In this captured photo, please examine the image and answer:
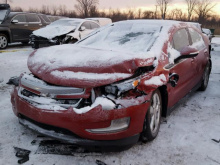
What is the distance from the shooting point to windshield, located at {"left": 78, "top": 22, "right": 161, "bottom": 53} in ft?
10.3

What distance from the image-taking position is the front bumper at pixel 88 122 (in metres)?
2.25

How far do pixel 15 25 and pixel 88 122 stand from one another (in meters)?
9.70

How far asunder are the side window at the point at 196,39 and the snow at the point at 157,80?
68.7 inches

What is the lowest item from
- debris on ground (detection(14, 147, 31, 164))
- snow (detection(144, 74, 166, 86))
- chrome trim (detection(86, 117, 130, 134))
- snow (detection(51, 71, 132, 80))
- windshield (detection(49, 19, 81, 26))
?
debris on ground (detection(14, 147, 31, 164))

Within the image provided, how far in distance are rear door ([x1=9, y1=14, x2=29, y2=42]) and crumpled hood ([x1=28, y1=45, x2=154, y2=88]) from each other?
8.74 meters

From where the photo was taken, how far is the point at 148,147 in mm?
2732

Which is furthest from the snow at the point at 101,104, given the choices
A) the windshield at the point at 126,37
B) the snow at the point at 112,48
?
the windshield at the point at 126,37

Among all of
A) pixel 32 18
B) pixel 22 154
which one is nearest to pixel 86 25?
pixel 32 18

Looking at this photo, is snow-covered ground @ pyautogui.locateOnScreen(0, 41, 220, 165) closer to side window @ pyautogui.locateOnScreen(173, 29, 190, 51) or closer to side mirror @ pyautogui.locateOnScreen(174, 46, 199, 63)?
side mirror @ pyautogui.locateOnScreen(174, 46, 199, 63)

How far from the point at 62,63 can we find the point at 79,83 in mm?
408

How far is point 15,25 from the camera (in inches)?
416

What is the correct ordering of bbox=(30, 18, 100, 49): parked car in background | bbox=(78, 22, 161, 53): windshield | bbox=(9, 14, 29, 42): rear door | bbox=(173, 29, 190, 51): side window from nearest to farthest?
1. bbox=(78, 22, 161, 53): windshield
2. bbox=(173, 29, 190, 51): side window
3. bbox=(30, 18, 100, 49): parked car in background
4. bbox=(9, 14, 29, 42): rear door

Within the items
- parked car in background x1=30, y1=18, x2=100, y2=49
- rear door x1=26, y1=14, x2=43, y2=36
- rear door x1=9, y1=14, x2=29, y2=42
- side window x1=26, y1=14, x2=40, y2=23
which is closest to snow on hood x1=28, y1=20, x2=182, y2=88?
parked car in background x1=30, y1=18, x2=100, y2=49

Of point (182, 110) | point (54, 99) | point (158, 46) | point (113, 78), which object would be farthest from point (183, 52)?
point (54, 99)
